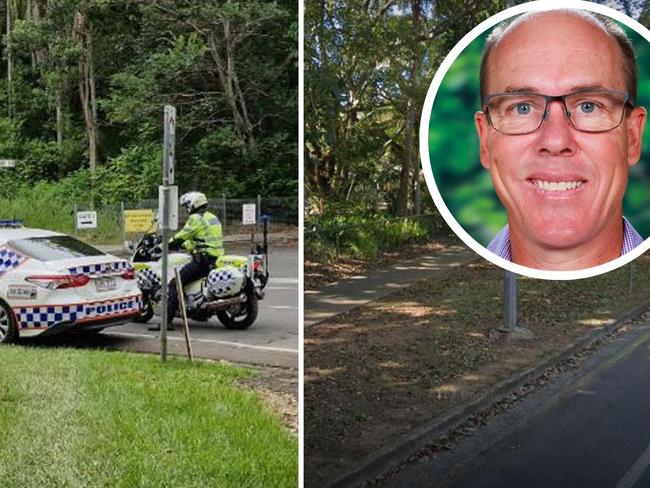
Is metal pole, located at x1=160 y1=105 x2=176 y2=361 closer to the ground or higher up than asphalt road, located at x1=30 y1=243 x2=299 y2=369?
higher up

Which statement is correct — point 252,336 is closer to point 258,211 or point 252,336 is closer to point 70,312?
point 258,211

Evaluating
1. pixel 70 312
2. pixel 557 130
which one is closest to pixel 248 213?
pixel 70 312

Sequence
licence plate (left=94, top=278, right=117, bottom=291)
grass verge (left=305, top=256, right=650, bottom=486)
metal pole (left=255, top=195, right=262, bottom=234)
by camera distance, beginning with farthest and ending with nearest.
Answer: licence plate (left=94, top=278, right=117, bottom=291) < metal pole (left=255, top=195, right=262, bottom=234) < grass verge (left=305, top=256, right=650, bottom=486)

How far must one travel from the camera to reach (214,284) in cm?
212

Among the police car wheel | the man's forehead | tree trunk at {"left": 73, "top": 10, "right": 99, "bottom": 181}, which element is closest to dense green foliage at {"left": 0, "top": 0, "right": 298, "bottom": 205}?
tree trunk at {"left": 73, "top": 10, "right": 99, "bottom": 181}

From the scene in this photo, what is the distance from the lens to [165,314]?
6.99 feet

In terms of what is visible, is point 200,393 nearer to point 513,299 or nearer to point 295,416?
point 295,416

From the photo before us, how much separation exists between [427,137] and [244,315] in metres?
0.75

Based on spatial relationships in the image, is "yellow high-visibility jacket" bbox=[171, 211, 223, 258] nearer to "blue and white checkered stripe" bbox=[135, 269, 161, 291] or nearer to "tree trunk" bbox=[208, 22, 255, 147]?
"blue and white checkered stripe" bbox=[135, 269, 161, 291]

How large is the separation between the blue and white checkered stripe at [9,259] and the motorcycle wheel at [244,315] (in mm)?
611

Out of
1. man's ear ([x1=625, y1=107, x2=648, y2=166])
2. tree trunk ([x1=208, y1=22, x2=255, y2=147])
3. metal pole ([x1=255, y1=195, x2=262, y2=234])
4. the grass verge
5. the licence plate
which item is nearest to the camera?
man's ear ([x1=625, y1=107, x2=648, y2=166])

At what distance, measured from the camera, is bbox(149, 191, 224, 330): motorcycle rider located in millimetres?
2084

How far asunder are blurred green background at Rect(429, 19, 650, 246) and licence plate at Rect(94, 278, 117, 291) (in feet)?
3.28

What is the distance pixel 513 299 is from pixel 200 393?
36.5 inches
